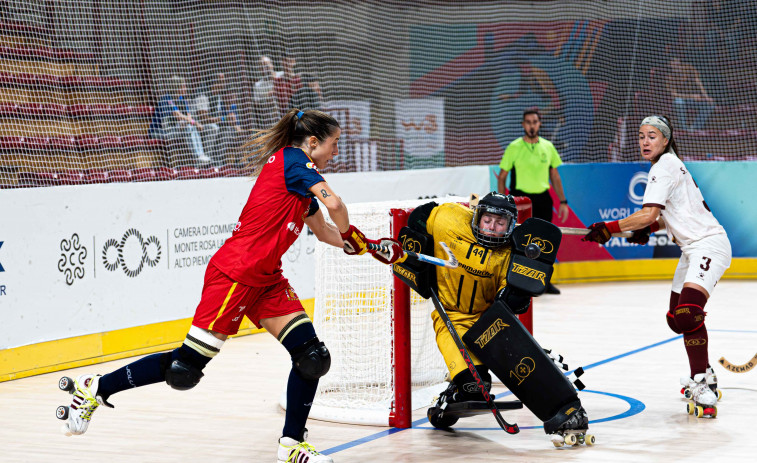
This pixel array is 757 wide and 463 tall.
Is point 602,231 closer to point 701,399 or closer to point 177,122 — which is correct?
point 701,399

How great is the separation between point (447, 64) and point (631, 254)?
3386 millimetres

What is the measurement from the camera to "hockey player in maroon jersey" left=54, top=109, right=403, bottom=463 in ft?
11.6

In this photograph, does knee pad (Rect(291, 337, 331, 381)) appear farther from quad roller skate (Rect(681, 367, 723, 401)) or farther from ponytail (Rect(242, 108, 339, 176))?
quad roller skate (Rect(681, 367, 723, 401))

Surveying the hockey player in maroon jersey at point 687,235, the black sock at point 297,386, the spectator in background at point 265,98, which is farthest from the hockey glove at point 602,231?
the spectator in background at point 265,98

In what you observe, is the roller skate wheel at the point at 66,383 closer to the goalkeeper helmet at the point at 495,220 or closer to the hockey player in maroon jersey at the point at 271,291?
the hockey player in maroon jersey at the point at 271,291

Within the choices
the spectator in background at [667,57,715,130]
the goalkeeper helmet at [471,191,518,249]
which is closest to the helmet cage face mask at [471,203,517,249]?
the goalkeeper helmet at [471,191,518,249]

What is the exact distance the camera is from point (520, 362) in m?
4.01

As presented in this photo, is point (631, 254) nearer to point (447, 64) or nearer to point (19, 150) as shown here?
point (447, 64)

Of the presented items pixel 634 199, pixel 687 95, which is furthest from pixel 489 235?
pixel 687 95

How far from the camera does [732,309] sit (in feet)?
26.7

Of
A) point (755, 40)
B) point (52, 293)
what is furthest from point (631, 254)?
point (52, 293)

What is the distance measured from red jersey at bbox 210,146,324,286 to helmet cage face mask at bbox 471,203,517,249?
2.90 ft

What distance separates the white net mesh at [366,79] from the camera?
7609 millimetres

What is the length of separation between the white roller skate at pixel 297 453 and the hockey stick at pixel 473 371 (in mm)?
738
